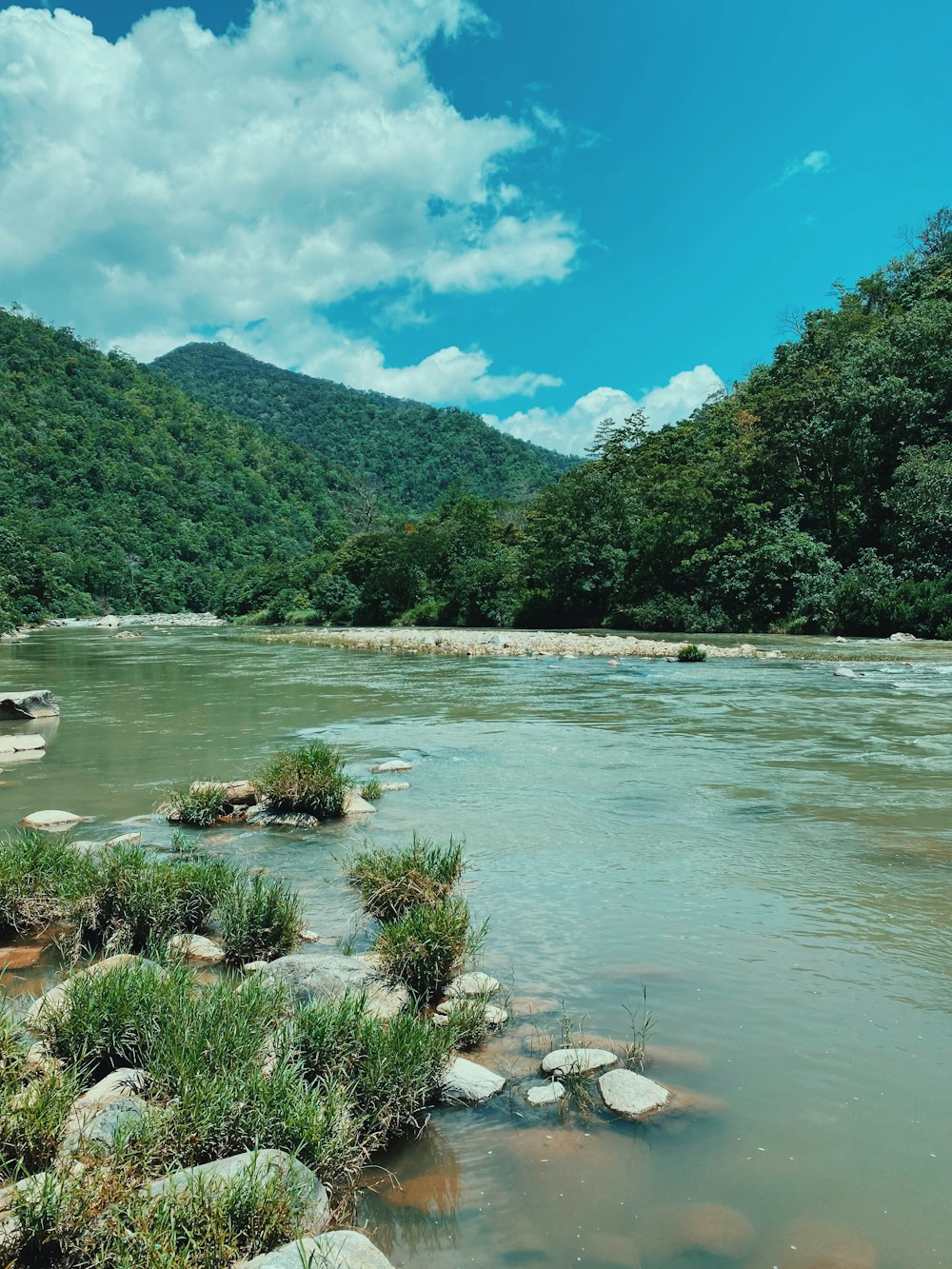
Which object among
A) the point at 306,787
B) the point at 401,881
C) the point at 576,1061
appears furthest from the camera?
the point at 306,787

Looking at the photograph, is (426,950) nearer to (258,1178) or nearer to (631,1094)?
(631,1094)

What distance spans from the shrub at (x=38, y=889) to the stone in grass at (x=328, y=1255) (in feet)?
11.1

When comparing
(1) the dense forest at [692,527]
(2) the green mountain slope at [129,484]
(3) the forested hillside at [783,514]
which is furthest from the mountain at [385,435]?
(3) the forested hillside at [783,514]

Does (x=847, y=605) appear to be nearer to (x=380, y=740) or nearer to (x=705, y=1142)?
(x=380, y=740)

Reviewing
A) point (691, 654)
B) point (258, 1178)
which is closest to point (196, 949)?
point (258, 1178)

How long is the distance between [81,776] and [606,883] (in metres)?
7.09

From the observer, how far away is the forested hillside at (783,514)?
34250 mm

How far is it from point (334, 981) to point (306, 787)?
4054 mm

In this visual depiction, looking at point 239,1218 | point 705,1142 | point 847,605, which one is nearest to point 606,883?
point 705,1142

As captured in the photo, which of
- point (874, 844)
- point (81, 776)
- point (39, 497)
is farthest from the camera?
point (39, 497)

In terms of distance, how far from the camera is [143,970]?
12.7ft

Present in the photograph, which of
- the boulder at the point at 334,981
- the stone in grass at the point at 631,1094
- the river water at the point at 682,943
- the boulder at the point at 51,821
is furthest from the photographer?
the boulder at the point at 51,821

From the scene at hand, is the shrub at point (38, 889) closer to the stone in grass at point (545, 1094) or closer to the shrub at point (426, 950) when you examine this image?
the shrub at point (426, 950)

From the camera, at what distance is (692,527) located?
43031 mm
